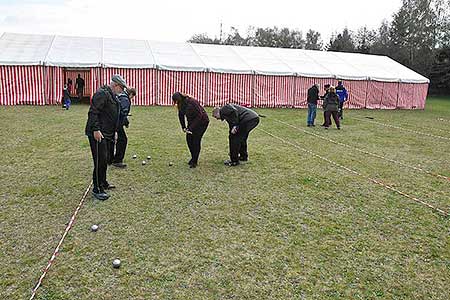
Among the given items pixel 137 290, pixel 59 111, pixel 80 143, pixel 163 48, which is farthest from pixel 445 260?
pixel 163 48

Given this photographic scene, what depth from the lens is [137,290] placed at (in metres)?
3.13

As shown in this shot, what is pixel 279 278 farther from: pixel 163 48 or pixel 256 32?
pixel 256 32

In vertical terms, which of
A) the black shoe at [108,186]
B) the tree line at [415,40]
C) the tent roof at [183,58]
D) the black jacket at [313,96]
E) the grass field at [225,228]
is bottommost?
the grass field at [225,228]

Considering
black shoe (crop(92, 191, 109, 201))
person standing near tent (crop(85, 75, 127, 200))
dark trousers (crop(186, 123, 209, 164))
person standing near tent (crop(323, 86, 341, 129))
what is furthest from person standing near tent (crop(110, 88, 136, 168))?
person standing near tent (crop(323, 86, 341, 129))

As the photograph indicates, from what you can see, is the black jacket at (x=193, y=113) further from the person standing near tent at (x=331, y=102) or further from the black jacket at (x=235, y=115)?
the person standing near tent at (x=331, y=102)

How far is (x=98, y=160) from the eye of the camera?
5258 millimetres

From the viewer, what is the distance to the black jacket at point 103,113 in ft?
16.5

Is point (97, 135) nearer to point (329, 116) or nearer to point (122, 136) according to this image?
point (122, 136)

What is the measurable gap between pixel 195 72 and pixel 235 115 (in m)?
11.9

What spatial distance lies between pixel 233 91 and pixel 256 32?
35.2 m

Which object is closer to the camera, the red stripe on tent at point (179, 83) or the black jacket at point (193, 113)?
the black jacket at point (193, 113)

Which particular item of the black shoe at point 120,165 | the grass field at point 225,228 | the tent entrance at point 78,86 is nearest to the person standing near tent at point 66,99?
the tent entrance at point 78,86

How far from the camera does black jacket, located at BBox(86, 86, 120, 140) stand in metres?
5.02

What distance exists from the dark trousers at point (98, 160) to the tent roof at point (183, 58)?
508 inches
